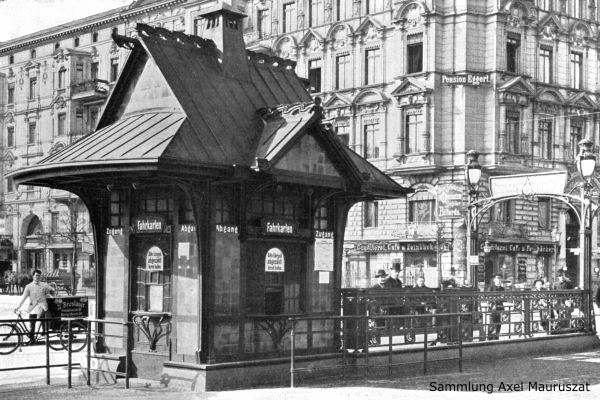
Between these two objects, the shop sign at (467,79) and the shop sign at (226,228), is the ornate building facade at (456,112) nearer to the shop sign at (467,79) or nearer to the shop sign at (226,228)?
the shop sign at (467,79)

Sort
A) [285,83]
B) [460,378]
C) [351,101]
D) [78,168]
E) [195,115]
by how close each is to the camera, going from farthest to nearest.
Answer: [351,101]
[285,83]
[460,378]
[195,115]
[78,168]

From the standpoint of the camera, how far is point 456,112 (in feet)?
178

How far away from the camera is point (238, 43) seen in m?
16.6

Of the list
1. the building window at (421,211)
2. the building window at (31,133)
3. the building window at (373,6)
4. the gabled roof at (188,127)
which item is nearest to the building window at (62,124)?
the building window at (31,133)

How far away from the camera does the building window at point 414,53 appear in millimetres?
55438

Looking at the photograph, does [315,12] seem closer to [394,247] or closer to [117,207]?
[394,247]

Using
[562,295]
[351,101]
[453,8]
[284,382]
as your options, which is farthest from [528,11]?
[284,382]

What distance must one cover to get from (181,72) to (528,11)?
4412 cm

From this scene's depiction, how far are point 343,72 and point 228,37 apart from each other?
143 ft

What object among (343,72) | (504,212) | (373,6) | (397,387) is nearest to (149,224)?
(397,387)

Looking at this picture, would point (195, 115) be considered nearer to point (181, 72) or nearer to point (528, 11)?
point (181, 72)

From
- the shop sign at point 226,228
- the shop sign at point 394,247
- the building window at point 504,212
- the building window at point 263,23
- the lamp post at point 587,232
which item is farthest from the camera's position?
the building window at point 263,23

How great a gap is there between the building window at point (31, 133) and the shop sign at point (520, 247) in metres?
41.0


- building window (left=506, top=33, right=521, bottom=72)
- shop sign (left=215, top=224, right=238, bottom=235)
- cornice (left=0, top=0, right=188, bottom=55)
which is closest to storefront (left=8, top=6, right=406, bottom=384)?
shop sign (left=215, top=224, right=238, bottom=235)
